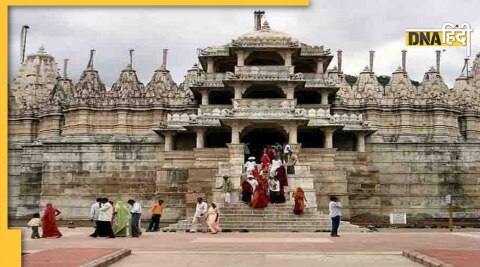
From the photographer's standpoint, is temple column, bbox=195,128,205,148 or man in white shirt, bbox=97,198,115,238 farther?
temple column, bbox=195,128,205,148

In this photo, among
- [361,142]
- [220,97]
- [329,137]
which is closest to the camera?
[329,137]

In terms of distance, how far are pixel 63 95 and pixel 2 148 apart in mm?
46108

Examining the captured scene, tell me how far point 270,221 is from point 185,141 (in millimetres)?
14679

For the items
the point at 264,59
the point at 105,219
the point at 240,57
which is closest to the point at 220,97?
the point at 240,57

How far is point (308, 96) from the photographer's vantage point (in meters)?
40.5

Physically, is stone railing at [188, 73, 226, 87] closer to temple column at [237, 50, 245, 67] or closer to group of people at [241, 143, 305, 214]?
temple column at [237, 50, 245, 67]

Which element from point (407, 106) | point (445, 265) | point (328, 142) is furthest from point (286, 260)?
point (407, 106)

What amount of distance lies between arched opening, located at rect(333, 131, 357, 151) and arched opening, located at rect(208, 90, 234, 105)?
8080 millimetres

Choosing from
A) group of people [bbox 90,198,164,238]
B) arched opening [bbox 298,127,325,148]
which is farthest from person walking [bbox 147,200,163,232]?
arched opening [bbox 298,127,325,148]

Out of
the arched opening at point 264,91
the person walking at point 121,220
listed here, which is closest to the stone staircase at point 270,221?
the person walking at point 121,220

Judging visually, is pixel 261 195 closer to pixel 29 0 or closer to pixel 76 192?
pixel 76 192

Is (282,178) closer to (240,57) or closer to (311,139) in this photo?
(311,139)

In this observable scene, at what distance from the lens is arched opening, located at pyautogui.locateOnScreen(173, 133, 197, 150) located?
38062 millimetres

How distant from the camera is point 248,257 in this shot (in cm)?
1234
